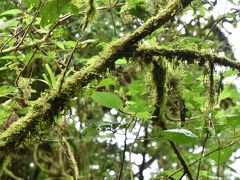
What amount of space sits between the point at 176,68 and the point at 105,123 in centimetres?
33

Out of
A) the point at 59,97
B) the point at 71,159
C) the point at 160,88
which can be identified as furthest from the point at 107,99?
the point at 71,159

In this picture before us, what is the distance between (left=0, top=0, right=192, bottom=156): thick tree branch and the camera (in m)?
1.24

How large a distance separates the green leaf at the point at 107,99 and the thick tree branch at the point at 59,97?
11 centimetres

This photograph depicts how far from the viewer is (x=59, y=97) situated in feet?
4.10

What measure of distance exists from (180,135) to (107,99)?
261mm

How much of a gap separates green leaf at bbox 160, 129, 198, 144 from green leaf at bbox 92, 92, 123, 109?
0.56ft

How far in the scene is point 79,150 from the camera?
3162mm

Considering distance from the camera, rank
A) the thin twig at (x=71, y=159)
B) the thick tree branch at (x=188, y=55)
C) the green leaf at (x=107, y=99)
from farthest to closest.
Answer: the thin twig at (x=71, y=159)
the thick tree branch at (x=188, y=55)
the green leaf at (x=107, y=99)

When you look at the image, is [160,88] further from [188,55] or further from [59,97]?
[59,97]

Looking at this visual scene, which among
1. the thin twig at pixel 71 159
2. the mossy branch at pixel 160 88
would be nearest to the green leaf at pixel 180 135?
the mossy branch at pixel 160 88

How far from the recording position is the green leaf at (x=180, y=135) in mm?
1198

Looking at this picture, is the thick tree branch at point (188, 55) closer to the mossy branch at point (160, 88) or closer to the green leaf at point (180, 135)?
the mossy branch at point (160, 88)

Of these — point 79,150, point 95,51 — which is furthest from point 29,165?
point 95,51

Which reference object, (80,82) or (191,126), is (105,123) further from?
(191,126)
